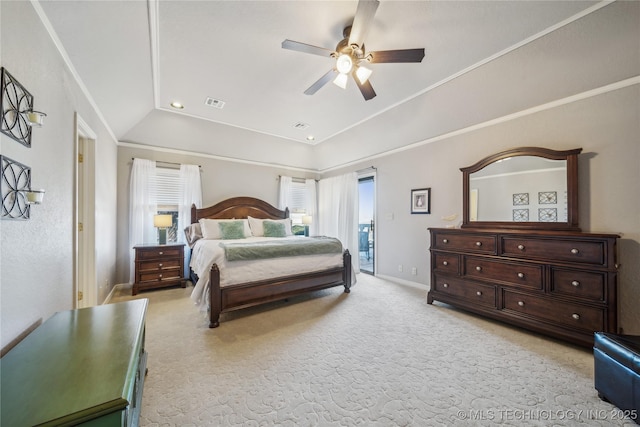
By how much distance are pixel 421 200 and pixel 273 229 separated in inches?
112

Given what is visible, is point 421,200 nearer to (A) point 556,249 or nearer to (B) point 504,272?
(B) point 504,272

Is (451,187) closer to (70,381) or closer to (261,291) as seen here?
(261,291)

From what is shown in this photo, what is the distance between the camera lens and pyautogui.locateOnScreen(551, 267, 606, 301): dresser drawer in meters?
2.11

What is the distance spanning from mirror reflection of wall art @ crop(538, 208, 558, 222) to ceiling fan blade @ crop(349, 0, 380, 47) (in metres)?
2.69

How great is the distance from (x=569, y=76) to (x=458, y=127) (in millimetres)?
1215

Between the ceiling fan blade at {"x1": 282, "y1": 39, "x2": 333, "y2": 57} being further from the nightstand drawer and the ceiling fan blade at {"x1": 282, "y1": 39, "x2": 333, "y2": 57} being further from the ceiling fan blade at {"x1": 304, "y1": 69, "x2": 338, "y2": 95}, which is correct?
the nightstand drawer

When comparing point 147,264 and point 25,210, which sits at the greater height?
point 25,210

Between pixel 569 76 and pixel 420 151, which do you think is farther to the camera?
pixel 420 151

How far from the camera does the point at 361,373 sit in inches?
75.0

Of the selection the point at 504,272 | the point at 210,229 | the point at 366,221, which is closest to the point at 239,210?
the point at 210,229

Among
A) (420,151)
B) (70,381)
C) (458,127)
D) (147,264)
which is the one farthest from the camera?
(420,151)

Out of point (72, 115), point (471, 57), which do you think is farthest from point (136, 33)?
point (471, 57)

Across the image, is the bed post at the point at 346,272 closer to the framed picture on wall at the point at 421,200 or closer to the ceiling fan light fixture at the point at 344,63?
the framed picture on wall at the point at 421,200

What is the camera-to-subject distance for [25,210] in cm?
135
